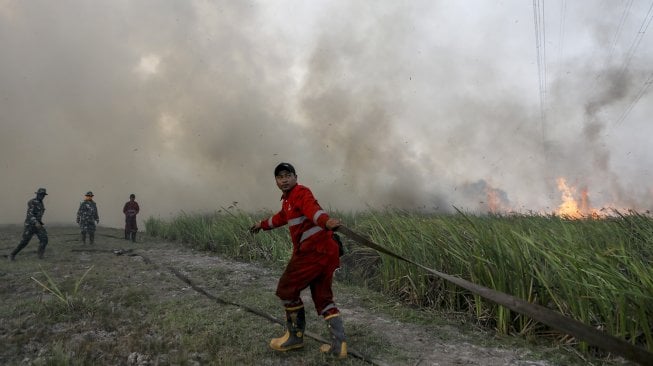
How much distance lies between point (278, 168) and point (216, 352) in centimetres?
183

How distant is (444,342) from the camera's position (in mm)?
3836

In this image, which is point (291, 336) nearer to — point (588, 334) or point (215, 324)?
point (215, 324)

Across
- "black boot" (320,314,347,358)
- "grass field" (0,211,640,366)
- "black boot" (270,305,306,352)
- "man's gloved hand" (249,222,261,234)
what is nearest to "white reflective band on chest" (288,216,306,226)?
"man's gloved hand" (249,222,261,234)

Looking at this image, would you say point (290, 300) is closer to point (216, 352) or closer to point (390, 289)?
point (216, 352)

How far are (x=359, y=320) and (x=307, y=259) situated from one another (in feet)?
5.39

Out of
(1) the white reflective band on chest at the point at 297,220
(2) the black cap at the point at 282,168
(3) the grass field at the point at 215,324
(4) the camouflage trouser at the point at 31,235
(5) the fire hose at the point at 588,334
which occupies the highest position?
(2) the black cap at the point at 282,168

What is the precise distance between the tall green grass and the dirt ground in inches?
13.3

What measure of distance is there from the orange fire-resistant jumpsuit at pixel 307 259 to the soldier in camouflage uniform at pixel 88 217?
40.4ft

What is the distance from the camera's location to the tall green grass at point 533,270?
3232 millimetres

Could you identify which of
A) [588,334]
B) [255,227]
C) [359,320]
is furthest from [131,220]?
[588,334]

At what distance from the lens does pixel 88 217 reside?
517 inches

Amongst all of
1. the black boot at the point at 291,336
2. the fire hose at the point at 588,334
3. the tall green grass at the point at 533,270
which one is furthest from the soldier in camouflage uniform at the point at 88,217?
the fire hose at the point at 588,334

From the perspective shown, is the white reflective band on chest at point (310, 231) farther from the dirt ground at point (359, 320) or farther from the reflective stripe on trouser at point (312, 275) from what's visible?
the dirt ground at point (359, 320)

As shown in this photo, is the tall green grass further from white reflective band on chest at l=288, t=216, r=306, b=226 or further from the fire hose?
white reflective band on chest at l=288, t=216, r=306, b=226
